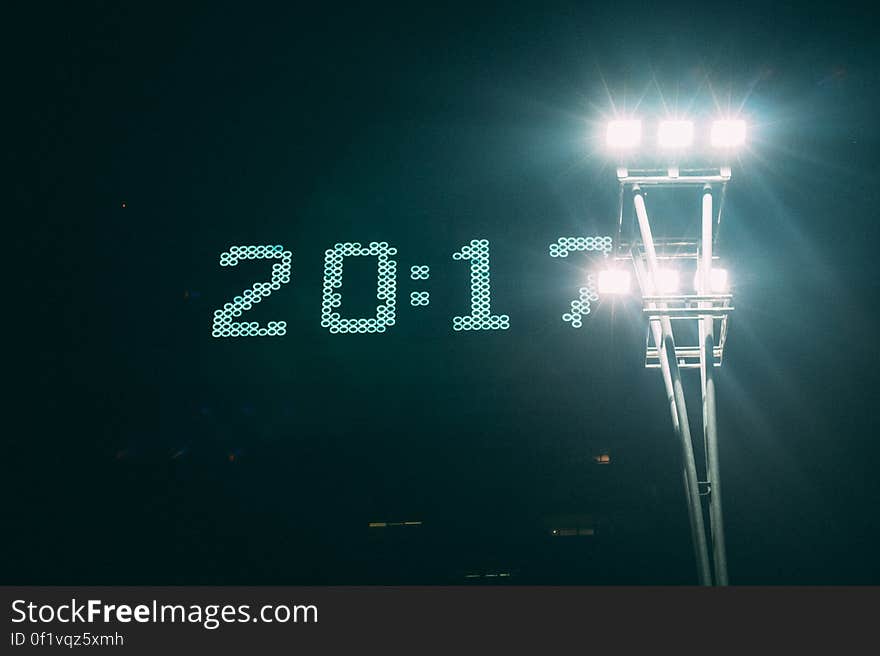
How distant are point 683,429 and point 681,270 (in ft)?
6.79

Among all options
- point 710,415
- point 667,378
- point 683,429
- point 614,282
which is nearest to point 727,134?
point 614,282

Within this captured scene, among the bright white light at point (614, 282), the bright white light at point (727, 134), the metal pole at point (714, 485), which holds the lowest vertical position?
the metal pole at point (714, 485)

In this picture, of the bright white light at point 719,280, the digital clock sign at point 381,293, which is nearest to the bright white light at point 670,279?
the bright white light at point 719,280

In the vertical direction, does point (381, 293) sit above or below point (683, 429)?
above

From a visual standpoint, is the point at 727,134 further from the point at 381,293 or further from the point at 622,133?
the point at 381,293

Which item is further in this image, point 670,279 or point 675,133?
point 670,279

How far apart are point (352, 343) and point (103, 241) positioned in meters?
3.35

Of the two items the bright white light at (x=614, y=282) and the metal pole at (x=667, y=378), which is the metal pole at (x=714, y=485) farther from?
the bright white light at (x=614, y=282)

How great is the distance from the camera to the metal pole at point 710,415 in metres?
5.28

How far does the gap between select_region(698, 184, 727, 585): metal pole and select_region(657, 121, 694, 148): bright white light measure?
47 centimetres

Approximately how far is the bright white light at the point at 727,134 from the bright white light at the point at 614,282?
53.8 inches

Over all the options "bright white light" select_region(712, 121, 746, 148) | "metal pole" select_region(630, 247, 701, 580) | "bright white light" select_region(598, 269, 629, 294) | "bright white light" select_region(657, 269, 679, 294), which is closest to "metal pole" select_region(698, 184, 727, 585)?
"metal pole" select_region(630, 247, 701, 580)

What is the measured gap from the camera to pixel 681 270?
282 inches

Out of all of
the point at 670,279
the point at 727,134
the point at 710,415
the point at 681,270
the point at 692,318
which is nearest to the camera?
the point at 710,415
